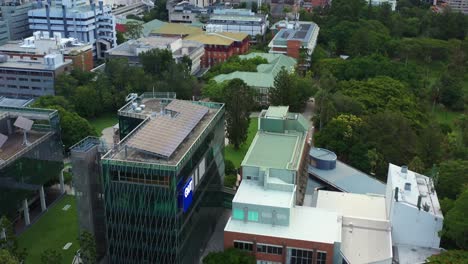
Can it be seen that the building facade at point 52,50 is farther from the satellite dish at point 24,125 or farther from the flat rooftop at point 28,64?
the satellite dish at point 24,125

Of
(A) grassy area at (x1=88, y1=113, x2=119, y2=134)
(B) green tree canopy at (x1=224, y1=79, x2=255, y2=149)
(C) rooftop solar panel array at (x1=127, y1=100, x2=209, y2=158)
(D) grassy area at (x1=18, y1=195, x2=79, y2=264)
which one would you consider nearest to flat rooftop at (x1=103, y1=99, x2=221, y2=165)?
(C) rooftop solar panel array at (x1=127, y1=100, x2=209, y2=158)

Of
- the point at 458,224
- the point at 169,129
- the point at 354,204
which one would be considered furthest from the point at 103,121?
the point at 458,224

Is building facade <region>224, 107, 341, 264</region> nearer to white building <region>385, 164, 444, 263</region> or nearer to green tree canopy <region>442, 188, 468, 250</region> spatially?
white building <region>385, 164, 444, 263</region>

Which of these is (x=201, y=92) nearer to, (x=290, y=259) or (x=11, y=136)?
(x=11, y=136)

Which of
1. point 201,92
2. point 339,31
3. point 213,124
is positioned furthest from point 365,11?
point 213,124

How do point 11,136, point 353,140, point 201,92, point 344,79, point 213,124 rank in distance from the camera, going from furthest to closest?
point 344,79
point 201,92
point 353,140
point 11,136
point 213,124

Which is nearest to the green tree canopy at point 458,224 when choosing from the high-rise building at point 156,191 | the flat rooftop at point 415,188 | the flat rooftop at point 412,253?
the flat rooftop at point 415,188
